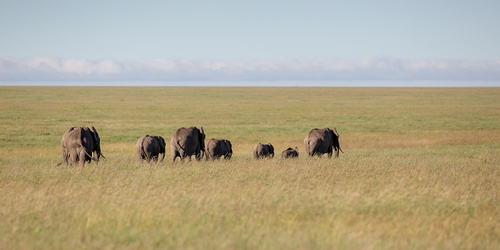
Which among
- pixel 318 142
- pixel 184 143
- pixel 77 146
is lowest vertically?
pixel 318 142

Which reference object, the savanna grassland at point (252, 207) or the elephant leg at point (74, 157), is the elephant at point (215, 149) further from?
the elephant leg at point (74, 157)

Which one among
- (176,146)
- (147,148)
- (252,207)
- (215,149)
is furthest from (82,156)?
(252,207)

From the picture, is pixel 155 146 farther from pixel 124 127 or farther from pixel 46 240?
pixel 124 127

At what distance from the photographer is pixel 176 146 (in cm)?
1862

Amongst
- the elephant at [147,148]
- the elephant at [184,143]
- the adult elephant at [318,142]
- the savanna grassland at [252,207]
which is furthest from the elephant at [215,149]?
the savanna grassland at [252,207]

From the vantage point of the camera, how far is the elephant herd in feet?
51.8

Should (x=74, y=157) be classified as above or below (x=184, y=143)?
below

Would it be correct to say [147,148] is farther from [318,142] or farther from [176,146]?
[318,142]

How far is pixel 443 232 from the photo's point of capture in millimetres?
7805

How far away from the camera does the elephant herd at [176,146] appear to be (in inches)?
621

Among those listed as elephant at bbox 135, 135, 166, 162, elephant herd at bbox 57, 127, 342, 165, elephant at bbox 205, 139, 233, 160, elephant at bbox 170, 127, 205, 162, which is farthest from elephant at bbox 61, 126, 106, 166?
elephant at bbox 205, 139, 233, 160

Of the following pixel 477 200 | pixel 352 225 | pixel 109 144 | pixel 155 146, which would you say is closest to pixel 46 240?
pixel 352 225

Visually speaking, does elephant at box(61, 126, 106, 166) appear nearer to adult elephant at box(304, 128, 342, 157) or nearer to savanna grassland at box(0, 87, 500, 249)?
savanna grassland at box(0, 87, 500, 249)

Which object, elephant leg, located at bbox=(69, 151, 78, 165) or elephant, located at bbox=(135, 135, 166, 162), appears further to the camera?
elephant, located at bbox=(135, 135, 166, 162)
